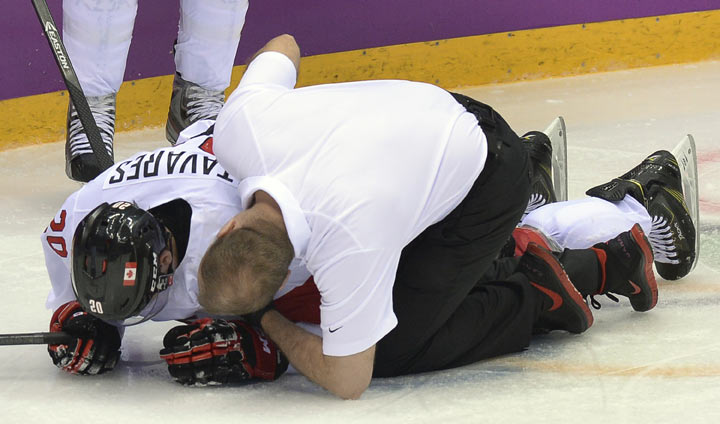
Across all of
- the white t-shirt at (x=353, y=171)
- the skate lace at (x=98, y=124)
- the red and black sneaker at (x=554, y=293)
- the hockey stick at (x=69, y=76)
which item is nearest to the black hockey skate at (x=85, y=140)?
the skate lace at (x=98, y=124)

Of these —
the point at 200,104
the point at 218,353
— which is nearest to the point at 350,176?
the point at 218,353

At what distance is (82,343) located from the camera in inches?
80.7

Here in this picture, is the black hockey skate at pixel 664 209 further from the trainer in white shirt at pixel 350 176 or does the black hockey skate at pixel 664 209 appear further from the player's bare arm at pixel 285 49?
the player's bare arm at pixel 285 49

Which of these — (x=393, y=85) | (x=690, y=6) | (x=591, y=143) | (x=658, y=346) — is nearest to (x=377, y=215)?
(x=393, y=85)

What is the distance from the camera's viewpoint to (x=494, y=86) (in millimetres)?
4527

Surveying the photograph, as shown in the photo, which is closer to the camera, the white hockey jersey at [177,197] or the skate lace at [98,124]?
the white hockey jersey at [177,197]

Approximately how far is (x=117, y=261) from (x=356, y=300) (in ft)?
1.30

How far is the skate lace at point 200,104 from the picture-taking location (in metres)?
3.31

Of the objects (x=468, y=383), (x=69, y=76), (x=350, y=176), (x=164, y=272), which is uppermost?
(x=350, y=176)

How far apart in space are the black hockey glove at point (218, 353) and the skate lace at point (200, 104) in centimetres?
137

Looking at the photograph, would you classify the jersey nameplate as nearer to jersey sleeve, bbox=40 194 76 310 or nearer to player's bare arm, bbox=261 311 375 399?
jersey sleeve, bbox=40 194 76 310

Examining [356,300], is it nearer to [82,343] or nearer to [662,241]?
[82,343]

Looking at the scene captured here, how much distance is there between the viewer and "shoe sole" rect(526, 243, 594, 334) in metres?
2.16

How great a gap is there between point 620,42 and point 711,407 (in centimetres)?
298
